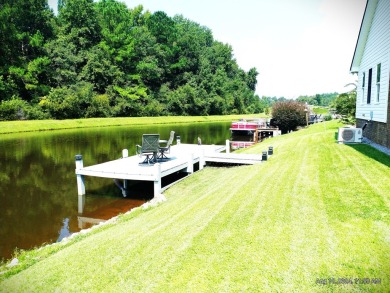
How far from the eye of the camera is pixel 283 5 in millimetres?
11195

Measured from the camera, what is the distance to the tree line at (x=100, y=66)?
44594 mm

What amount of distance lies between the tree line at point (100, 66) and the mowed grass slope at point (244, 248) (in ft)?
126

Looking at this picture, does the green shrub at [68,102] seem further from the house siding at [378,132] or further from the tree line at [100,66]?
the house siding at [378,132]

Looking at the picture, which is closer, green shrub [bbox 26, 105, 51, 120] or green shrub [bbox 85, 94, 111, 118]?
green shrub [bbox 26, 105, 51, 120]

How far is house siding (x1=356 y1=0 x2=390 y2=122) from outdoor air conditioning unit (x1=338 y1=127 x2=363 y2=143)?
0.61 meters

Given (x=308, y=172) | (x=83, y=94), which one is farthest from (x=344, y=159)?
(x=83, y=94)

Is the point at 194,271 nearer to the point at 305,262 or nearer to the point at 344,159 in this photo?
the point at 305,262

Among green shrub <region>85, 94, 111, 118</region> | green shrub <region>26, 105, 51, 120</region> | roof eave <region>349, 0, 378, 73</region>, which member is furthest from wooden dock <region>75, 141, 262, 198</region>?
green shrub <region>85, 94, 111, 118</region>

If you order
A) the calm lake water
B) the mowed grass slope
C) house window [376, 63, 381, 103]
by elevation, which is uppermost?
house window [376, 63, 381, 103]

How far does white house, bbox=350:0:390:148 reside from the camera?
11.6 meters

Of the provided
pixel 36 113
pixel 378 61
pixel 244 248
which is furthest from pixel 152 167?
pixel 36 113

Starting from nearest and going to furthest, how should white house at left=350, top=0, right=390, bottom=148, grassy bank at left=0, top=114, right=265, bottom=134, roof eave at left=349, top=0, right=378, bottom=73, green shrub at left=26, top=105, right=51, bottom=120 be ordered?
white house at left=350, top=0, right=390, bottom=148
roof eave at left=349, top=0, right=378, bottom=73
grassy bank at left=0, top=114, right=265, bottom=134
green shrub at left=26, top=105, right=51, bottom=120

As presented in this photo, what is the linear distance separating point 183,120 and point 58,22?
29825mm

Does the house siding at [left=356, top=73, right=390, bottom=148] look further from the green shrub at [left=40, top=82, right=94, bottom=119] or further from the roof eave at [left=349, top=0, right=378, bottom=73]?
the green shrub at [left=40, top=82, right=94, bottom=119]
